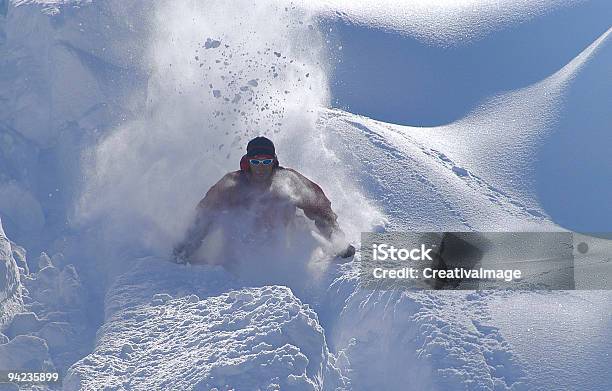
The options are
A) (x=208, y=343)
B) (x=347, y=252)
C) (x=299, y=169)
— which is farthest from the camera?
(x=299, y=169)

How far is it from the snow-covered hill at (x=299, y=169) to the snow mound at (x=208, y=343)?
0.05 feet

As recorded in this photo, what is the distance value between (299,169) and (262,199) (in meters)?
1.02

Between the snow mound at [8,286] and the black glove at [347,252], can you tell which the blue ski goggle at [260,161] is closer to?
the black glove at [347,252]

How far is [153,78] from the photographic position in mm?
9141

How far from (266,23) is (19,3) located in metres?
3.14

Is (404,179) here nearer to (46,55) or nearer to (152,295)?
(152,295)

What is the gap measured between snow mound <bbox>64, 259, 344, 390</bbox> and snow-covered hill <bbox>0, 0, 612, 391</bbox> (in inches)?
0.7

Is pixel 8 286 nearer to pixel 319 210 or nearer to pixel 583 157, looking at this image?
pixel 319 210

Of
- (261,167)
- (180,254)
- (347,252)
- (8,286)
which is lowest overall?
(8,286)

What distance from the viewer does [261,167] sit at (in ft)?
Result: 22.5

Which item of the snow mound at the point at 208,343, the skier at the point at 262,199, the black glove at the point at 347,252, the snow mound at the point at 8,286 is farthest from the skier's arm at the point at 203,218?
the snow mound at the point at 8,286

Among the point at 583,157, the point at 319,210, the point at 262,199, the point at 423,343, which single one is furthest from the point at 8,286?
the point at 583,157

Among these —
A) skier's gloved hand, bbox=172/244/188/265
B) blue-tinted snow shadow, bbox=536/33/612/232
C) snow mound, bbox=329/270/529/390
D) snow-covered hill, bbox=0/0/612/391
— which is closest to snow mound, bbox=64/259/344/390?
snow-covered hill, bbox=0/0/612/391

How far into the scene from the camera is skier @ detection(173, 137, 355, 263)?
22.2 feet
